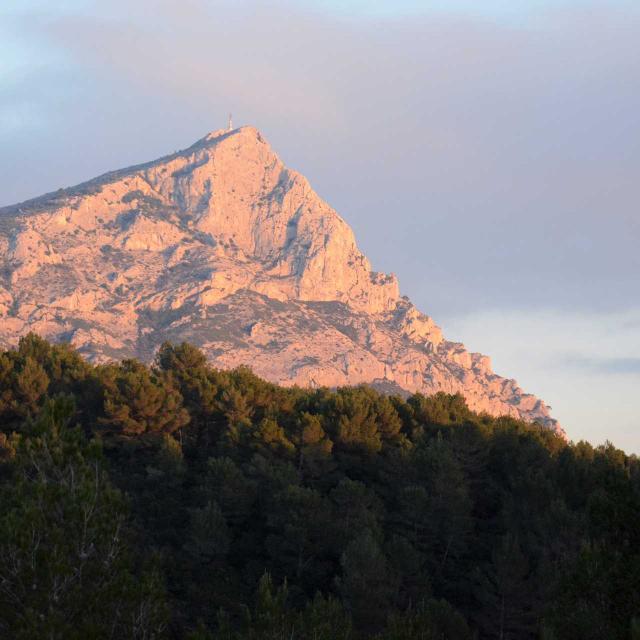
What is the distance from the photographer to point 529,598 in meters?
38.7

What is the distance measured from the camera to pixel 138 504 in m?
47.2

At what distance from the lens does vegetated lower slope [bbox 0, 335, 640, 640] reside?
66.2ft

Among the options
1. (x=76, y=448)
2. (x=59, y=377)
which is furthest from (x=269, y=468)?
(x=76, y=448)

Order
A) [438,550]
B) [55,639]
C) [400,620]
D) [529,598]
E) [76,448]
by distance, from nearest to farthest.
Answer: [55,639] < [76,448] < [400,620] < [529,598] < [438,550]

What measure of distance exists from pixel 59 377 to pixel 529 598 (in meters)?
36.3

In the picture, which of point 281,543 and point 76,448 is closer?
point 76,448

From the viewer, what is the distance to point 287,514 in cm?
4378

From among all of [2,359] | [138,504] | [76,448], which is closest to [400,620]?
[76,448]

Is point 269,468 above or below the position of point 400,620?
above

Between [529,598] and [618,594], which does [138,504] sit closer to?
[529,598]

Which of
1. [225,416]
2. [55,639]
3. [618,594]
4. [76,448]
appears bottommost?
[55,639]

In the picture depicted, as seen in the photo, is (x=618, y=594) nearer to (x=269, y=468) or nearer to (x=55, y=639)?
(x=55, y=639)

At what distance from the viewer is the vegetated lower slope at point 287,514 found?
66.2ft

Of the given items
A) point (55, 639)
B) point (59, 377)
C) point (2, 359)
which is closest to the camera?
point (55, 639)
